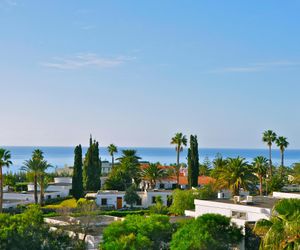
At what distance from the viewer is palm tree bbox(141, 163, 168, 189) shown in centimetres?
8212

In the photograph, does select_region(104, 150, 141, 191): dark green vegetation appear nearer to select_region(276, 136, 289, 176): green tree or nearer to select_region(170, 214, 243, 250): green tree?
select_region(276, 136, 289, 176): green tree

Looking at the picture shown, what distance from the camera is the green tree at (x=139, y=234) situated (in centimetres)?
3162

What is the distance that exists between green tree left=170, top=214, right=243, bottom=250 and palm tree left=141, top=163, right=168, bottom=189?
→ 49683 millimetres

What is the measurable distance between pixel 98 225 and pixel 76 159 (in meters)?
32.4

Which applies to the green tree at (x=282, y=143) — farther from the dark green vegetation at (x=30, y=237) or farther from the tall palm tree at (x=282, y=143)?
the dark green vegetation at (x=30, y=237)

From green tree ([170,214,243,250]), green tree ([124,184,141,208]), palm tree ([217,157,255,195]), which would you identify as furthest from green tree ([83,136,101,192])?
green tree ([170,214,243,250])

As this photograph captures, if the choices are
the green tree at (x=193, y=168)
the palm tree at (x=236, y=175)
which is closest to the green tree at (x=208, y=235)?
the palm tree at (x=236, y=175)

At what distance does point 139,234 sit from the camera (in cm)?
3247

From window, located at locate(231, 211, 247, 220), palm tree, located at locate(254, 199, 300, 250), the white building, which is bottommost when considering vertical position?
the white building

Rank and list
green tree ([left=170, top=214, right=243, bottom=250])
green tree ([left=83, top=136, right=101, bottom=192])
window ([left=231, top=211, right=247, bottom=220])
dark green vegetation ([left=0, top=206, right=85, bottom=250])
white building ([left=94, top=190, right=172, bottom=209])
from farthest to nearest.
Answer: green tree ([left=83, top=136, right=101, bottom=192]) < white building ([left=94, top=190, right=172, bottom=209]) < window ([left=231, top=211, right=247, bottom=220]) < dark green vegetation ([left=0, top=206, right=85, bottom=250]) < green tree ([left=170, top=214, right=243, bottom=250])

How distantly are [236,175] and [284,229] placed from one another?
3667cm

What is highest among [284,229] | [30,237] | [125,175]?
[125,175]

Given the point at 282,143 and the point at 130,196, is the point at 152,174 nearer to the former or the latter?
the point at 130,196

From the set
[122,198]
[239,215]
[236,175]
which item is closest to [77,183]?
[122,198]
